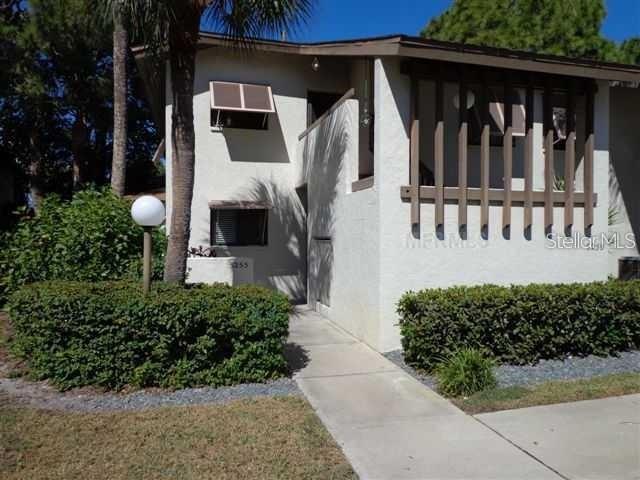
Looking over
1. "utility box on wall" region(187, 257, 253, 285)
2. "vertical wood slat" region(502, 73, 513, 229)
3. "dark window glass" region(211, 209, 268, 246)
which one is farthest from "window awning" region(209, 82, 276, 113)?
"vertical wood slat" region(502, 73, 513, 229)

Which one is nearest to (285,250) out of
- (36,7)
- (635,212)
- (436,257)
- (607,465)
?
(436,257)

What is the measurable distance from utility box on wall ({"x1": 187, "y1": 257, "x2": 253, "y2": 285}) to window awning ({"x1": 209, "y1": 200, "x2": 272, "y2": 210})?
1.88 metres

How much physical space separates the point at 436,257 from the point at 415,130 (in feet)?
6.64

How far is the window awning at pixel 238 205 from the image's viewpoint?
12156mm

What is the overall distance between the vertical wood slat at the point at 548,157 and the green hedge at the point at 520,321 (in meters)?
1.44

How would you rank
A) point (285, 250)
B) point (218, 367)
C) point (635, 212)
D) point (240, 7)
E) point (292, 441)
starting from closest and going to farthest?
point (292, 441), point (218, 367), point (240, 7), point (635, 212), point (285, 250)

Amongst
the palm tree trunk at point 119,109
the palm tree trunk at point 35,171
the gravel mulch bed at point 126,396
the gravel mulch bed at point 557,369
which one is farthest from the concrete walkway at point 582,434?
the palm tree trunk at point 35,171

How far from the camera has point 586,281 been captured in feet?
28.9

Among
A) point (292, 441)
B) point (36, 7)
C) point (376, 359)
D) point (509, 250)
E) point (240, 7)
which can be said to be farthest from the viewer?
point (36, 7)

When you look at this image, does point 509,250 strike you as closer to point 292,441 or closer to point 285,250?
point 292,441

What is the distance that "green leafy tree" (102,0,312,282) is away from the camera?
686cm

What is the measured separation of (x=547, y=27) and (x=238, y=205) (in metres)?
13.2

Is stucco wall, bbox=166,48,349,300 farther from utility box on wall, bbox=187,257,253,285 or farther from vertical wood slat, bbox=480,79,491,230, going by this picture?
vertical wood slat, bbox=480,79,491,230

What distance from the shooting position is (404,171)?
7926 mm
